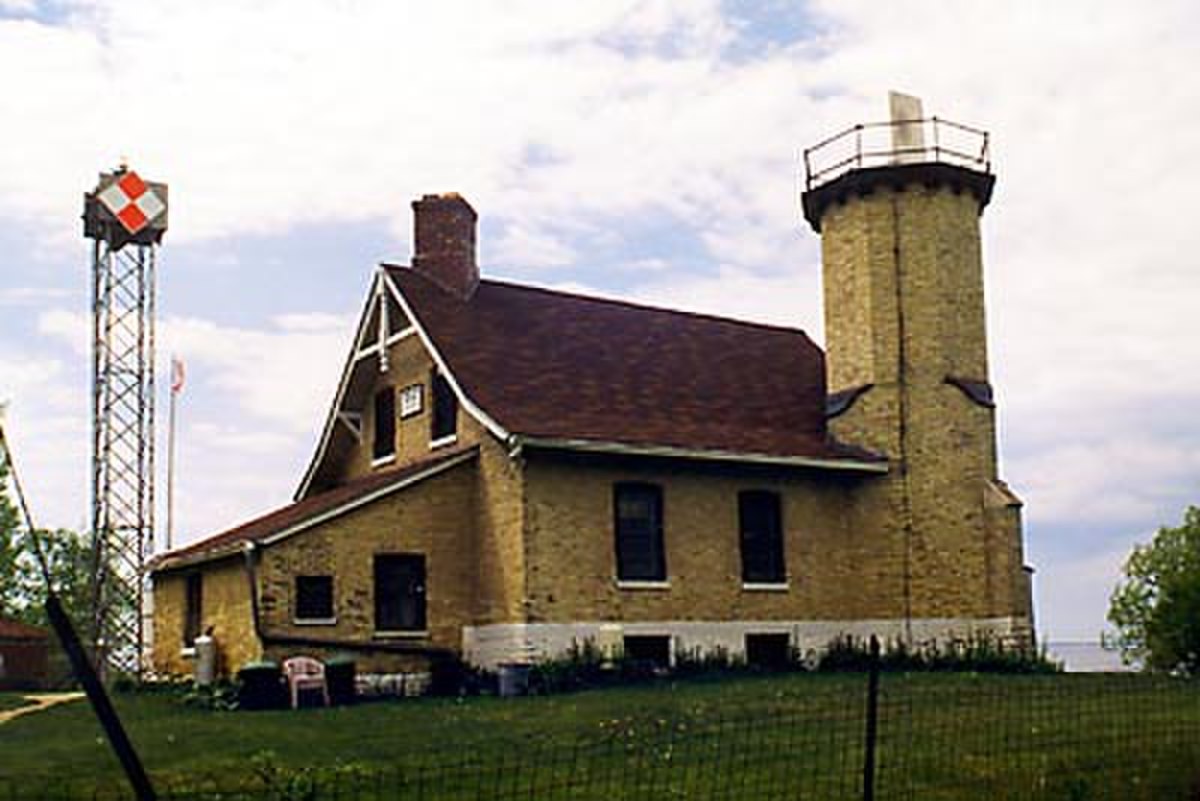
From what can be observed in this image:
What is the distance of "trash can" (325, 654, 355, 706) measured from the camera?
23.4 metres

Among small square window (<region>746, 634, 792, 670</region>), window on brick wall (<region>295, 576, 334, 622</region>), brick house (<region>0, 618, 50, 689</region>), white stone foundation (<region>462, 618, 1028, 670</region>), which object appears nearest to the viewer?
window on brick wall (<region>295, 576, 334, 622</region>)

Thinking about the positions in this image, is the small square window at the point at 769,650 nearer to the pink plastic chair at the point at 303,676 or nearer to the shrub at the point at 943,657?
the shrub at the point at 943,657

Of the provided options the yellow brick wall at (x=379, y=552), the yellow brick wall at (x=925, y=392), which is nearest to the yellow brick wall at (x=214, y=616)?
the yellow brick wall at (x=379, y=552)

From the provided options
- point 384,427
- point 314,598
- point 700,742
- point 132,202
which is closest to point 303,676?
point 314,598

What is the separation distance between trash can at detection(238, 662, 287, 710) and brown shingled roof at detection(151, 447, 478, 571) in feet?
8.22

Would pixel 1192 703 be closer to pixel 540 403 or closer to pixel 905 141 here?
pixel 540 403

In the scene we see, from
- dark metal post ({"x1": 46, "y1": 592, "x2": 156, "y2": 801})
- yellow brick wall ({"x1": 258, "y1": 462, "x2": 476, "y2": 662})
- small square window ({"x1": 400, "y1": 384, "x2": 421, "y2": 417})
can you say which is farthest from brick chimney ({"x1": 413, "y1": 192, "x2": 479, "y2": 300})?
dark metal post ({"x1": 46, "y1": 592, "x2": 156, "y2": 801})

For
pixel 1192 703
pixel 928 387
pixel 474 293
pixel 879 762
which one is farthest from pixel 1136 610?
pixel 879 762

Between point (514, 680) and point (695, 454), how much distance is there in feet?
16.8

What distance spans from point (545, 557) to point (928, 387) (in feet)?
27.8

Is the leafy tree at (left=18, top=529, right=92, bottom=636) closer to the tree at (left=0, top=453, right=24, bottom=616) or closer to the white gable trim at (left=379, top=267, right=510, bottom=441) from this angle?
the tree at (left=0, top=453, right=24, bottom=616)

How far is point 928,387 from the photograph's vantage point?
95.1 feet

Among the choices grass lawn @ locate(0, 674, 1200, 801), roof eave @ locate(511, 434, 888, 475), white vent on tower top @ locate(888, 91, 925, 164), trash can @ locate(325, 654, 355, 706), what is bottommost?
grass lawn @ locate(0, 674, 1200, 801)

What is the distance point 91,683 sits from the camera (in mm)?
4512
